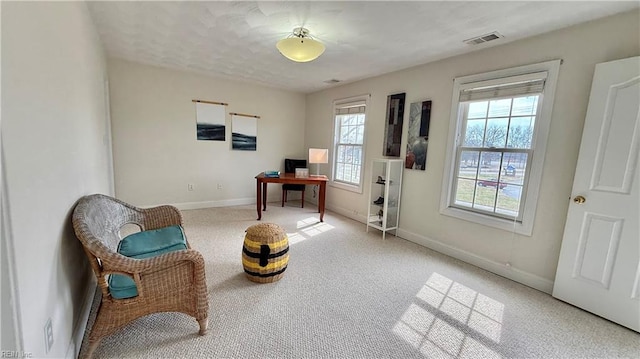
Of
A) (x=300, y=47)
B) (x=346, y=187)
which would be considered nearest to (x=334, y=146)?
(x=346, y=187)

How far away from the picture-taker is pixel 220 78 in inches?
177

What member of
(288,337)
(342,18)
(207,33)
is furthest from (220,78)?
(288,337)

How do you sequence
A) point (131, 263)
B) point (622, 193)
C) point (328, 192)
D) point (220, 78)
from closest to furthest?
point (131, 263)
point (622, 193)
point (220, 78)
point (328, 192)

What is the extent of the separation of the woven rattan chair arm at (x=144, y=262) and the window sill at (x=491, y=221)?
2761 mm

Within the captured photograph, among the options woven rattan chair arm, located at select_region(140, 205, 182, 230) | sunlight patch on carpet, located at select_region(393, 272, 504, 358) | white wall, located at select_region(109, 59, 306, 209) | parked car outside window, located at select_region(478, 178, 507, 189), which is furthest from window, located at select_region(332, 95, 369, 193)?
woven rattan chair arm, located at select_region(140, 205, 182, 230)

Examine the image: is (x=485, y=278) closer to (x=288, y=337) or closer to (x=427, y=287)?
(x=427, y=287)

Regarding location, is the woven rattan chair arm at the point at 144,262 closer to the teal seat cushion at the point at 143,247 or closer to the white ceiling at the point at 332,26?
the teal seat cushion at the point at 143,247

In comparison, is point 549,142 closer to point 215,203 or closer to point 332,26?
point 332,26

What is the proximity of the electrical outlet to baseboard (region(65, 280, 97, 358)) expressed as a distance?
28 centimetres

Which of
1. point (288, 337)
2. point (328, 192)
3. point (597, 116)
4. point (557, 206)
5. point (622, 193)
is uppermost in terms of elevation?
point (597, 116)

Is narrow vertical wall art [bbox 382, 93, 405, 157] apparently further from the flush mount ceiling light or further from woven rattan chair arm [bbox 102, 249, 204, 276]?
woven rattan chair arm [bbox 102, 249, 204, 276]

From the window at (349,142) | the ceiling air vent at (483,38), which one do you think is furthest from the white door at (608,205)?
the window at (349,142)

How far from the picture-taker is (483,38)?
8.10 feet

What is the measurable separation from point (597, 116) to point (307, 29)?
8.30ft
